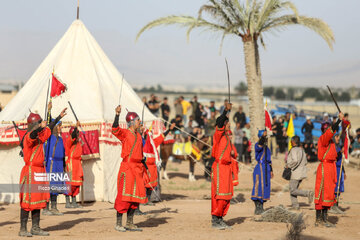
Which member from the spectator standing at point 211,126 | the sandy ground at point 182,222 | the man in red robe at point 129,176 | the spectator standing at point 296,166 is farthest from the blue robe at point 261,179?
the spectator standing at point 211,126

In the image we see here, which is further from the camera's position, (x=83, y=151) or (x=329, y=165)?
(x=83, y=151)

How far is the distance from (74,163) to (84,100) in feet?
6.91

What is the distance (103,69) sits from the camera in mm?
14016

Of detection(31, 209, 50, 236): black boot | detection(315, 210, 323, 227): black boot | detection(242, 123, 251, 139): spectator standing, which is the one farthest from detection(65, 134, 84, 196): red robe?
detection(242, 123, 251, 139): spectator standing

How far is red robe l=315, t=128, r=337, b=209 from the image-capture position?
29.5 feet

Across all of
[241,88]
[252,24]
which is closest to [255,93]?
[252,24]

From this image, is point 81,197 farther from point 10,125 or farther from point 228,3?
point 228,3

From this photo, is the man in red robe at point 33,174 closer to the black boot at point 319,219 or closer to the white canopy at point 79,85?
the black boot at point 319,219

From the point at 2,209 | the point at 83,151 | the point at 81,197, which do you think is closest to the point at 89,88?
the point at 83,151

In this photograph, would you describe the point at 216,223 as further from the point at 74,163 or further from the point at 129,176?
the point at 74,163

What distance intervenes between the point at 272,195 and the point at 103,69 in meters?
5.03

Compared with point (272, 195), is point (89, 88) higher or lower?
higher

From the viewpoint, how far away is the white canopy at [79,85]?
41.9 ft

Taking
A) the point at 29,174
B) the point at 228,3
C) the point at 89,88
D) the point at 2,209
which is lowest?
the point at 2,209
